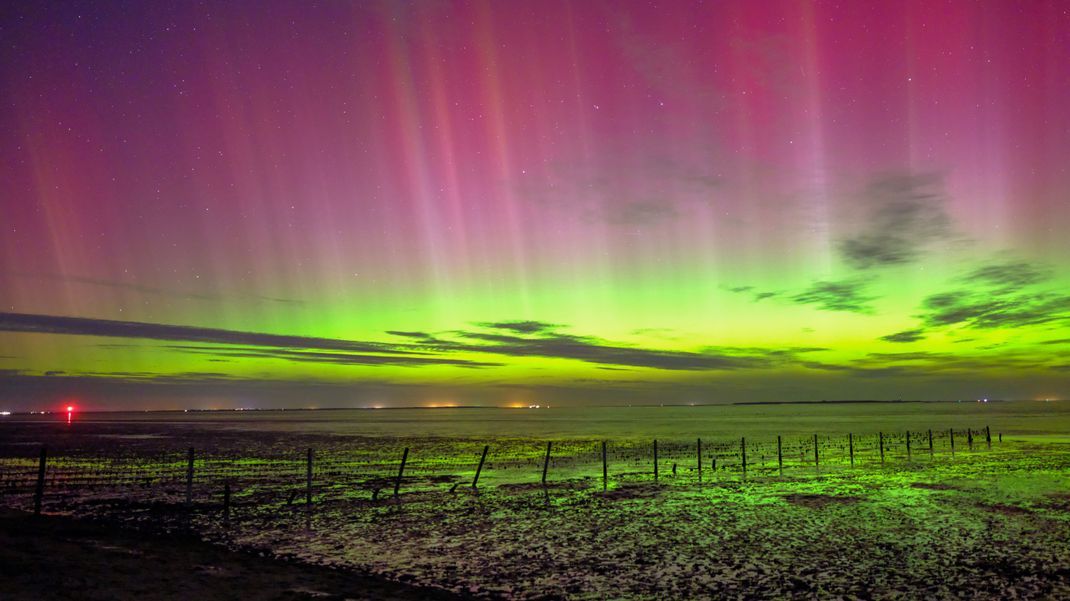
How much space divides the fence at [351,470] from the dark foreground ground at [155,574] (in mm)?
7076

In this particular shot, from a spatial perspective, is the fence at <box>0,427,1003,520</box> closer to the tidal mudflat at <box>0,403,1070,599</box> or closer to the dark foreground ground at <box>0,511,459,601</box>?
the tidal mudflat at <box>0,403,1070,599</box>

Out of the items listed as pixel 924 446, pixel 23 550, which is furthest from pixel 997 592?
pixel 924 446

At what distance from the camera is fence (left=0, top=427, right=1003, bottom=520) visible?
31891 millimetres

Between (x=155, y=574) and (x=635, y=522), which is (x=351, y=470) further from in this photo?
(x=155, y=574)

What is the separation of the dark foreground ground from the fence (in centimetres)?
708

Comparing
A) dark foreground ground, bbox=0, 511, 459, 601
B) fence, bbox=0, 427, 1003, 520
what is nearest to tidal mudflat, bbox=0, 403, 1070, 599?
fence, bbox=0, 427, 1003, 520

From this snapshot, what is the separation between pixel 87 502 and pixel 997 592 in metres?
33.9

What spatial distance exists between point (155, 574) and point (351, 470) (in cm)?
3145

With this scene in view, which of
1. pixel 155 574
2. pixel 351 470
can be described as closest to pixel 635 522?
pixel 155 574

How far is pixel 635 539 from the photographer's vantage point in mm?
22031

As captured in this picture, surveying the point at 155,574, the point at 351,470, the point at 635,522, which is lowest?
the point at 351,470

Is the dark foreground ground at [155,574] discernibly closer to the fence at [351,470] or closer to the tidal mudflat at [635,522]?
the tidal mudflat at [635,522]

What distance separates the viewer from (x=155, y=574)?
53.4 ft

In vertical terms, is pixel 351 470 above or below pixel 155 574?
below
